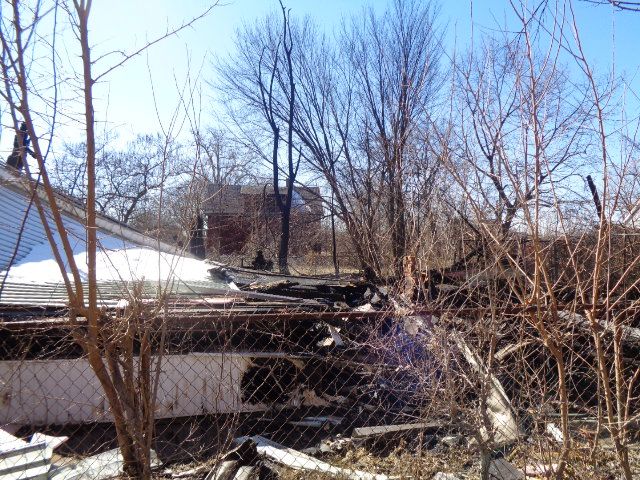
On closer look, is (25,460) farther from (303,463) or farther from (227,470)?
(303,463)

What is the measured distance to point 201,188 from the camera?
264 centimetres

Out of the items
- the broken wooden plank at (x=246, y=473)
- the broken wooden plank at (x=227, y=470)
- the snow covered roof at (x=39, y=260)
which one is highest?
the snow covered roof at (x=39, y=260)

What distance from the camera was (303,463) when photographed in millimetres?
3775

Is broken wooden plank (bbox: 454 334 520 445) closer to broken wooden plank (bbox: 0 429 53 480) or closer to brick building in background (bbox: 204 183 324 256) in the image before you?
broken wooden plank (bbox: 0 429 53 480)

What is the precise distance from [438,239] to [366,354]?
2.78 meters

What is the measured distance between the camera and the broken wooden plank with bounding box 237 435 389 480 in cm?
348

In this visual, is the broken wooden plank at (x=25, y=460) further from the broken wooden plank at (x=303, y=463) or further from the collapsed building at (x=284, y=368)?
the broken wooden plank at (x=303, y=463)

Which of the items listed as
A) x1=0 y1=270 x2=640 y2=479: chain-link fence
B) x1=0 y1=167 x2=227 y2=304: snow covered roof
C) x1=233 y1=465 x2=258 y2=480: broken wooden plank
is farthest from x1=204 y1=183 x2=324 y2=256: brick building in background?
x1=233 y1=465 x2=258 y2=480: broken wooden plank

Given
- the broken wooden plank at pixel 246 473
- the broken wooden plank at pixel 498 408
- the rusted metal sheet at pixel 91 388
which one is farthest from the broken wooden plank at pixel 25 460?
the broken wooden plank at pixel 498 408

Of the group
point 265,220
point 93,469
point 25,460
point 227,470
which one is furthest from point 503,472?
point 265,220

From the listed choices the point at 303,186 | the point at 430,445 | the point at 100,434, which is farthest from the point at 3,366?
the point at 303,186

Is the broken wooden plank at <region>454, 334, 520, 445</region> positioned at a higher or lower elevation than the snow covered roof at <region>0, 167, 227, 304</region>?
lower

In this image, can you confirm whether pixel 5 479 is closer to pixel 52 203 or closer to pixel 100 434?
pixel 52 203

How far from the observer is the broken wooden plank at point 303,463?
3.48m
